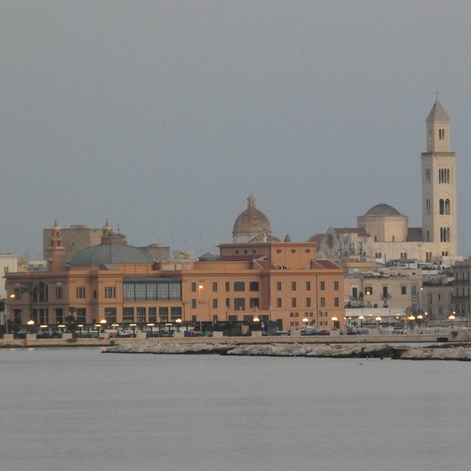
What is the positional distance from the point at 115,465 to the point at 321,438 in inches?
301

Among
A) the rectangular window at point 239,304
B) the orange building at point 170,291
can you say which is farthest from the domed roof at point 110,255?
the rectangular window at point 239,304

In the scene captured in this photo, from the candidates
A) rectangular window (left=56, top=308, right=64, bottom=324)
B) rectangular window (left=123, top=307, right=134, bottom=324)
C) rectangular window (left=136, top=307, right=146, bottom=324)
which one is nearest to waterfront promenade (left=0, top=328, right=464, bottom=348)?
rectangular window (left=123, top=307, right=134, bottom=324)

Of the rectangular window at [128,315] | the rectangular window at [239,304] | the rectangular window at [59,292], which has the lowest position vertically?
the rectangular window at [128,315]

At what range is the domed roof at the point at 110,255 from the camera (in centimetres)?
15888

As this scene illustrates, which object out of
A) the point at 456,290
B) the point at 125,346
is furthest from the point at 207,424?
the point at 456,290

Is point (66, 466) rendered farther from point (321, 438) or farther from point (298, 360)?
point (298, 360)

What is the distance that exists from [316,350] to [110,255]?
177 ft

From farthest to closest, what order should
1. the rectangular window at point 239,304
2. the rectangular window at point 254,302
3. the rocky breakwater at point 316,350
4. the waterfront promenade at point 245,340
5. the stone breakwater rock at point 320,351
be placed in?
the rectangular window at point 254,302 → the rectangular window at point 239,304 → the waterfront promenade at point 245,340 → the stone breakwater rock at point 320,351 → the rocky breakwater at point 316,350

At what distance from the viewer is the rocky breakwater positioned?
98.4 m

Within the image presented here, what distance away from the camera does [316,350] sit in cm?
10794

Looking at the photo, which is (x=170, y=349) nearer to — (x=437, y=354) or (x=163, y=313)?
(x=437, y=354)

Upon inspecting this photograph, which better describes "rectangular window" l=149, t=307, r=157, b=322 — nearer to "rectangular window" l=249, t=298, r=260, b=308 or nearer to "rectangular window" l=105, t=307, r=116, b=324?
"rectangular window" l=105, t=307, r=116, b=324

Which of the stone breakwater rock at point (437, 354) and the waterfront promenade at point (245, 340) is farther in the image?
the waterfront promenade at point (245, 340)

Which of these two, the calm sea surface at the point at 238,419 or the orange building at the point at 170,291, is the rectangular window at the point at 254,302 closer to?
the orange building at the point at 170,291
